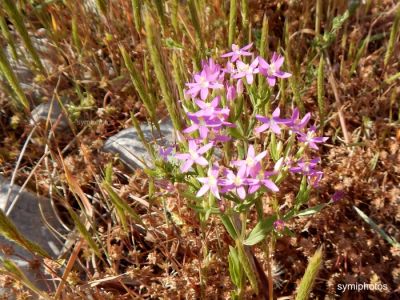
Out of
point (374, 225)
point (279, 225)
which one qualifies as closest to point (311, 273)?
point (279, 225)

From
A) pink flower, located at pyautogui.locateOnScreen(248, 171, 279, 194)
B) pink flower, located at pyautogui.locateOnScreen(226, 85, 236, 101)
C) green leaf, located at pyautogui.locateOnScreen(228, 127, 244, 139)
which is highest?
pink flower, located at pyautogui.locateOnScreen(226, 85, 236, 101)

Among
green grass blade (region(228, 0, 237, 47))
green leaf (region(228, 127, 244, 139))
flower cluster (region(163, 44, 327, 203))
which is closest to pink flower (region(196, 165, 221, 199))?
flower cluster (region(163, 44, 327, 203))

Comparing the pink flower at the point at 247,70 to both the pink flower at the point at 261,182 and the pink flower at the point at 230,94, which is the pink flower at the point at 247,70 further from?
the pink flower at the point at 261,182

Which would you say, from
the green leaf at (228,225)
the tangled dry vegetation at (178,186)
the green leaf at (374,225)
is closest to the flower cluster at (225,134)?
the green leaf at (228,225)

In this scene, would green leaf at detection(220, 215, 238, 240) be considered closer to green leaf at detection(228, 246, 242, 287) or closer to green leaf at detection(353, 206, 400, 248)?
green leaf at detection(228, 246, 242, 287)

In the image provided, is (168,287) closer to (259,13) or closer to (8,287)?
(8,287)

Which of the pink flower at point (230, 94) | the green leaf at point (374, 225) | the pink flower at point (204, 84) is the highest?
the pink flower at point (204, 84)

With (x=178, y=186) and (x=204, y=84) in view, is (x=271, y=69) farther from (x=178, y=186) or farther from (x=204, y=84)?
(x=178, y=186)
